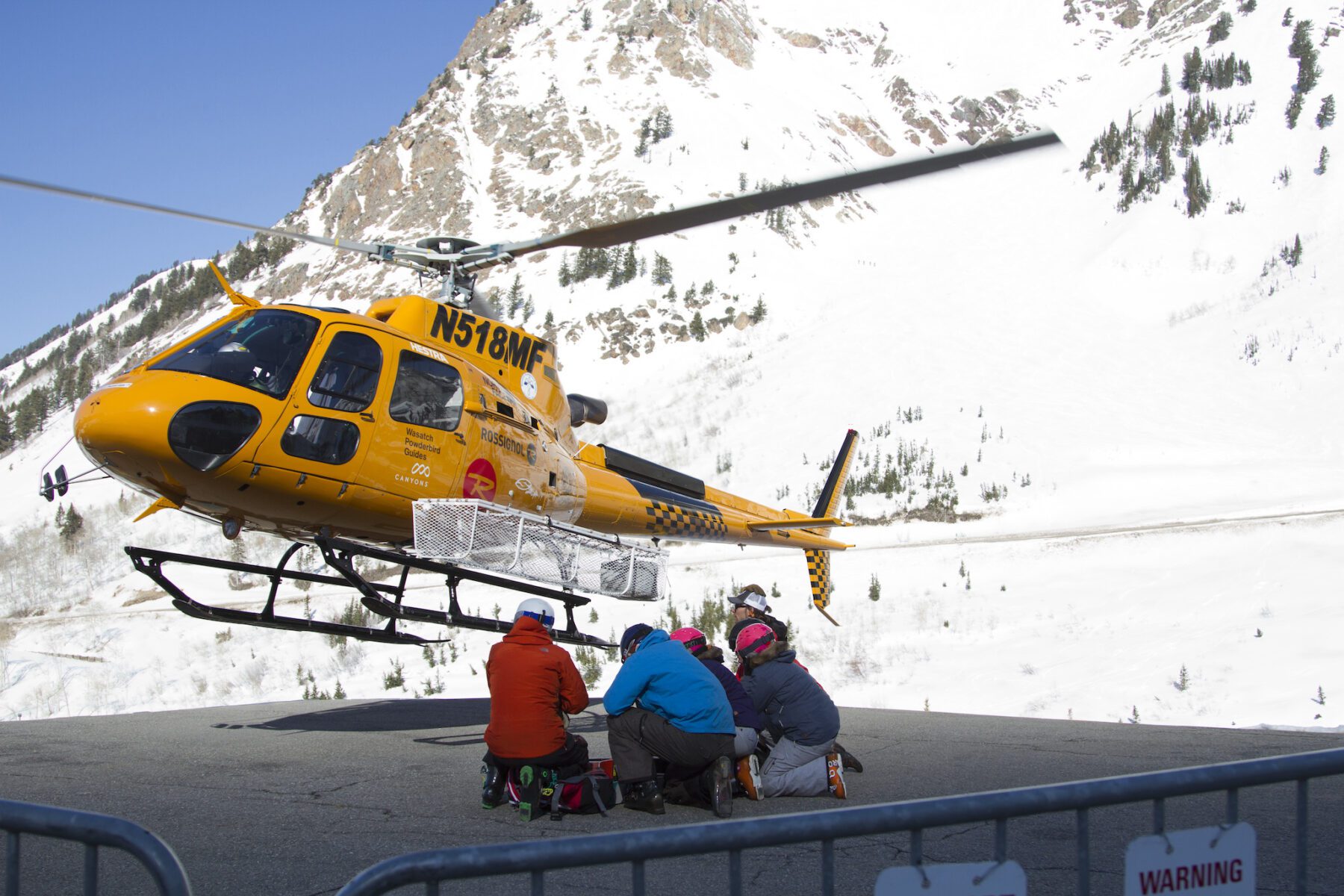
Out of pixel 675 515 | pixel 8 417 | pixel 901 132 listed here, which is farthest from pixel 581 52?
pixel 675 515

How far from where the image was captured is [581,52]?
2832 inches

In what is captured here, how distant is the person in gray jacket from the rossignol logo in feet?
12.0

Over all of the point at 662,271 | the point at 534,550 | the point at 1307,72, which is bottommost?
the point at 534,550

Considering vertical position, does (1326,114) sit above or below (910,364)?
above

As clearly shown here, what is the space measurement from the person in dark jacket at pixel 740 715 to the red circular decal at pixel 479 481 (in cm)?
298

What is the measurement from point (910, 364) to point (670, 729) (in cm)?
2924

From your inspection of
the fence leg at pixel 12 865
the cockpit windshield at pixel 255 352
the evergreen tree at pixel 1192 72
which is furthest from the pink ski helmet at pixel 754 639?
the evergreen tree at pixel 1192 72

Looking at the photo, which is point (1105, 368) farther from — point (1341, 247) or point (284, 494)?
point (284, 494)

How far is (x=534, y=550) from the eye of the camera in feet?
30.0

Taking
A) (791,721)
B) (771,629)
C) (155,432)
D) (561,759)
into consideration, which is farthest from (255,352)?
(791,721)

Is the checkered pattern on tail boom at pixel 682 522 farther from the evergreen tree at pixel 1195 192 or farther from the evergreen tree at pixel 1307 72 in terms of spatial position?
the evergreen tree at pixel 1307 72

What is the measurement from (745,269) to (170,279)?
50.3 meters

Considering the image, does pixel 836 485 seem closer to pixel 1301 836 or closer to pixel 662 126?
pixel 1301 836

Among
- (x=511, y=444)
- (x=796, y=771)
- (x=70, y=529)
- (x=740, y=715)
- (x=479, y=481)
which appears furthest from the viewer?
(x=70, y=529)
